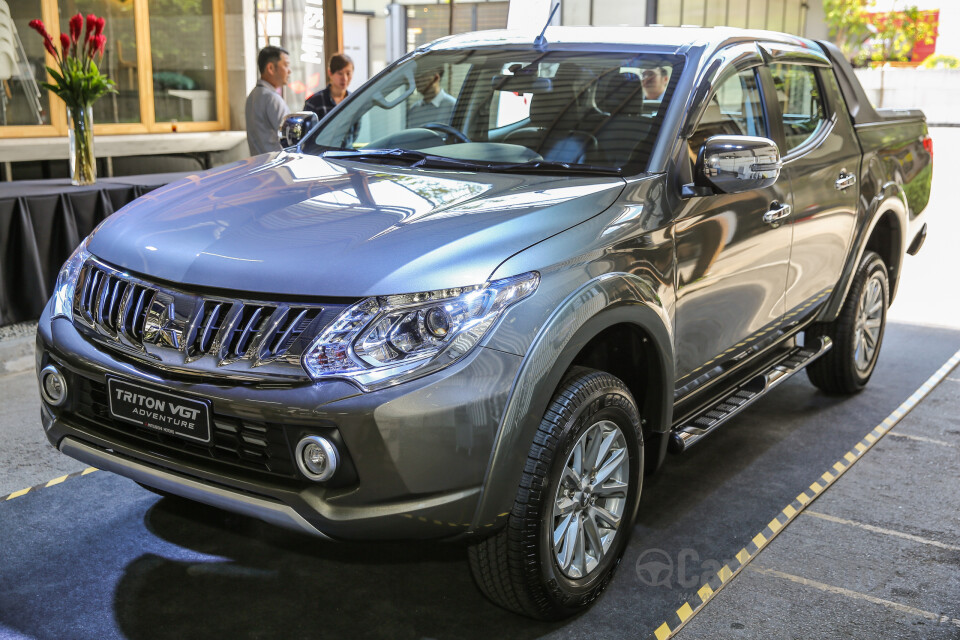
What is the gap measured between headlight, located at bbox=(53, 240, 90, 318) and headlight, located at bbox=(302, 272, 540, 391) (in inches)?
33.7

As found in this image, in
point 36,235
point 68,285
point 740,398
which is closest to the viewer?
point 68,285

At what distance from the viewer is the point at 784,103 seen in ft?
12.1

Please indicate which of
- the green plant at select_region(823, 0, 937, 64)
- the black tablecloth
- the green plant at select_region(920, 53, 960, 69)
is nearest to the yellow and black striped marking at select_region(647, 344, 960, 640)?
the black tablecloth

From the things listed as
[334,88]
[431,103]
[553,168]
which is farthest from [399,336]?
[334,88]

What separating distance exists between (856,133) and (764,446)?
1408 millimetres

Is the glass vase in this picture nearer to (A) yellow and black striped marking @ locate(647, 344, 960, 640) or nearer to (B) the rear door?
(B) the rear door

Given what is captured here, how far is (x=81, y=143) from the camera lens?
5.64 metres

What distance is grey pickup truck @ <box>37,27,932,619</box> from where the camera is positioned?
6.99 feet

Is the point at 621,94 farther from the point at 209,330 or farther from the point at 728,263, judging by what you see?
the point at 209,330

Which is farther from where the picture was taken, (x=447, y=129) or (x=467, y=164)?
(x=447, y=129)

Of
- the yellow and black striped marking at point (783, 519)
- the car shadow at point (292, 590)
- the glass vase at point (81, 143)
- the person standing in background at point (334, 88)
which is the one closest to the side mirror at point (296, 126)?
the car shadow at point (292, 590)

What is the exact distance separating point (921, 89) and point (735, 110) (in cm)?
2828

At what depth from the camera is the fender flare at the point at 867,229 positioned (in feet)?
13.5

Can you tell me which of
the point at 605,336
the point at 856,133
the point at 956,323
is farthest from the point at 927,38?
the point at 605,336
